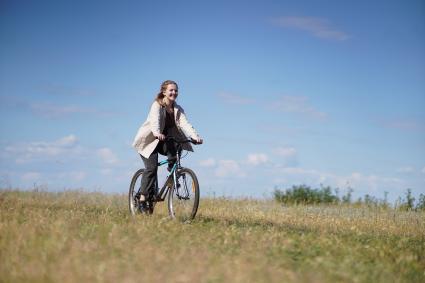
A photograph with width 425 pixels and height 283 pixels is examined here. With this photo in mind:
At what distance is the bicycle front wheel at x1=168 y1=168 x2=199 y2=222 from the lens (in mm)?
11852

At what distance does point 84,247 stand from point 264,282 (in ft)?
8.19

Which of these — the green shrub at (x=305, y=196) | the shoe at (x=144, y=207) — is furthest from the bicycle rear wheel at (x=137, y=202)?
the green shrub at (x=305, y=196)

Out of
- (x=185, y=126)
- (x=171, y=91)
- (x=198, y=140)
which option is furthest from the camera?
(x=185, y=126)

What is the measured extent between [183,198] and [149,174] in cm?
117

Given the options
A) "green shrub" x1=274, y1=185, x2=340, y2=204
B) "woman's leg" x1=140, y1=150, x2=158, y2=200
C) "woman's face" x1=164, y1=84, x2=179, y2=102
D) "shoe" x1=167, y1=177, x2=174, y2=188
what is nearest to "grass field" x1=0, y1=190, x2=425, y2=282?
"shoe" x1=167, y1=177, x2=174, y2=188

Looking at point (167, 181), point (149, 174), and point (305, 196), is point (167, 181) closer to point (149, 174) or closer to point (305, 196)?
point (149, 174)

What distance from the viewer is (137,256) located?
7117mm

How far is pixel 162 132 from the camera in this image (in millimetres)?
12789

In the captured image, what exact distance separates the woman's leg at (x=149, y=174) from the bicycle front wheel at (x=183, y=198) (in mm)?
754

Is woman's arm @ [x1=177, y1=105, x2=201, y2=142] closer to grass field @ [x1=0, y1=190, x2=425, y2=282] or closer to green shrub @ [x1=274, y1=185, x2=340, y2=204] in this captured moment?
grass field @ [x1=0, y1=190, x2=425, y2=282]

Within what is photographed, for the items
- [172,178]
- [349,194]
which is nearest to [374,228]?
[172,178]

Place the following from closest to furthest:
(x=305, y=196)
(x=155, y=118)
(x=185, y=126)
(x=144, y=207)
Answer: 1. (x=155, y=118)
2. (x=185, y=126)
3. (x=144, y=207)
4. (x=305, y=196)

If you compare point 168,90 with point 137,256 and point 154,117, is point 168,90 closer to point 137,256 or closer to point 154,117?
point 154,117

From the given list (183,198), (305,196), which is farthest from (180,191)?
(305,196)
